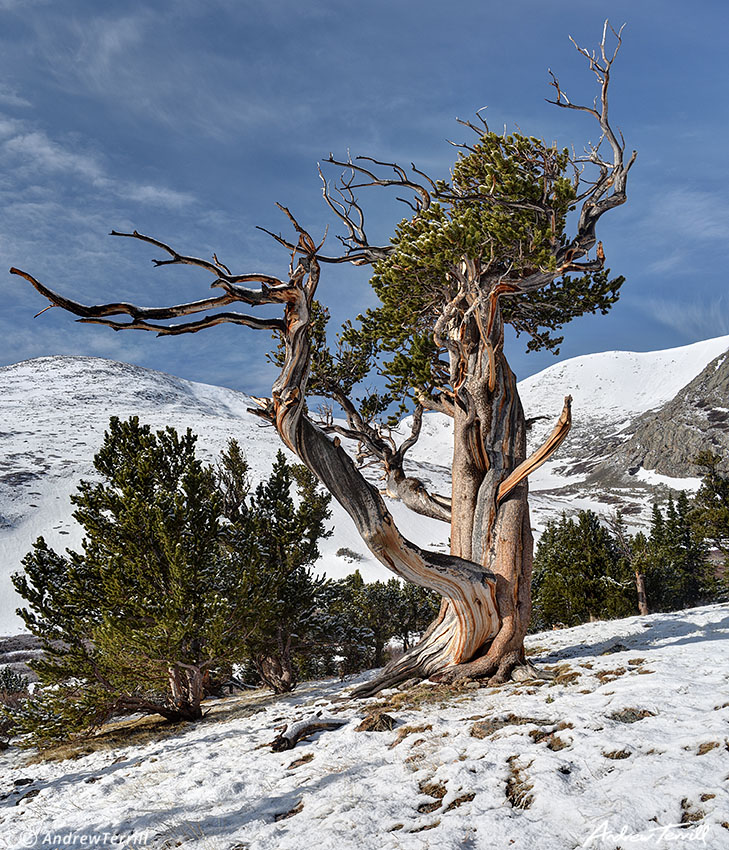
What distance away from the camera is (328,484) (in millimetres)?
6973

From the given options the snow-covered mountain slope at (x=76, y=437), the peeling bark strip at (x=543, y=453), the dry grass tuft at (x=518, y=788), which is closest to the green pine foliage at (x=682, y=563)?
the peeling bark strip at (x=543, y=453)

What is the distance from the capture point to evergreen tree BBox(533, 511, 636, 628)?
19422 millimetres

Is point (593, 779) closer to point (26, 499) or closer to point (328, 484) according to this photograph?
point (328, 484)

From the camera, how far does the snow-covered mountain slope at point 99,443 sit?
1997 inches

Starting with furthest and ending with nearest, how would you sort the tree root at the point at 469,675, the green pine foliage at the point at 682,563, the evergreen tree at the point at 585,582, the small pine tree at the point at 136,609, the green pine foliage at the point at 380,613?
the green pine foliage at the point at 682,563, the green pine foliage at the point at 380,613, the evergreen tree at the point at 585,582, the small pine tree at the point at 136,609, the tree root at the point at 469,675

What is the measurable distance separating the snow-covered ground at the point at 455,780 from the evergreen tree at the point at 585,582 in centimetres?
1338

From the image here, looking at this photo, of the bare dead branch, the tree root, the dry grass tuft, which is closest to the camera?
the dry grass tuft

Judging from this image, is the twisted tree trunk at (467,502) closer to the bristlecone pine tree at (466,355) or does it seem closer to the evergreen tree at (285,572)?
the bristlecone pine tree at (466,355)

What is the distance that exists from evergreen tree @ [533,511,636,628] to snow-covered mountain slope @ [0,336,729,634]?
5.75 m

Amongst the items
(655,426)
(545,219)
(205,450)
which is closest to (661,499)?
(655,426)

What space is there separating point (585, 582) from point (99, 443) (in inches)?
3222

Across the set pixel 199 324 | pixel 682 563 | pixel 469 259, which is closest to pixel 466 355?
pixel 469 259

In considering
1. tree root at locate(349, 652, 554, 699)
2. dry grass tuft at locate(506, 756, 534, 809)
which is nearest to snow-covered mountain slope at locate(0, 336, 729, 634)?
tree root at locate(349, 652, 554, 699)

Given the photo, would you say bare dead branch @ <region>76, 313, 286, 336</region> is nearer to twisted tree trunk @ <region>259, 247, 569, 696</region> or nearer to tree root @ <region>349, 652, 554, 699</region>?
twisted tree trunk @ <region>259, 247, 569, 696</region>
